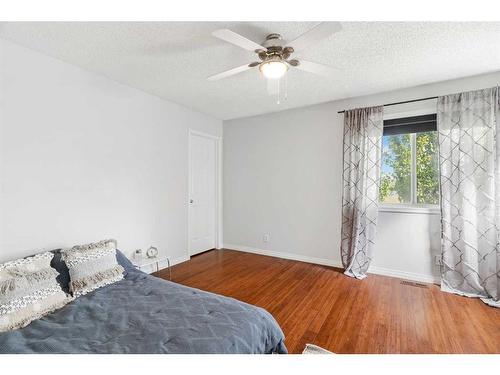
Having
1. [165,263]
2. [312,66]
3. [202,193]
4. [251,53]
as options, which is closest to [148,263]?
[165,263]

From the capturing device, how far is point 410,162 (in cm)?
315

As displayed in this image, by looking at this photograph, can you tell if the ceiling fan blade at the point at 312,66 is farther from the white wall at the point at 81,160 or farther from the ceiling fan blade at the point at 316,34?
the white wall at the point at 81,160

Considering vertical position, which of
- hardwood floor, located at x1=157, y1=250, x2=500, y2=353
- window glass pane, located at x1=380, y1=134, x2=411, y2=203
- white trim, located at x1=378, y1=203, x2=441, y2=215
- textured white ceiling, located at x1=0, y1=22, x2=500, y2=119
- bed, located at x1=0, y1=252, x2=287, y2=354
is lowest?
hardwood floor, located at x1=157, y1=250, x2=500, y2=353

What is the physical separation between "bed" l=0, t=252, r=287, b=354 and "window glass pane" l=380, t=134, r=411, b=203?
2.56m

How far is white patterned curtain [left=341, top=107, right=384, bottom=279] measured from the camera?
10.3 ft

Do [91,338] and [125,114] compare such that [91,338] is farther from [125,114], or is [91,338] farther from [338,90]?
[338,90]

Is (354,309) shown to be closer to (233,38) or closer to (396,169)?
(396,169)

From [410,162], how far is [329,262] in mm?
1749

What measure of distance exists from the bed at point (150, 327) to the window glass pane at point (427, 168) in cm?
266

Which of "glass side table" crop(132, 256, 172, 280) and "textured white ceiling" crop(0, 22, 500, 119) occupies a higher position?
"textured white ceiling" crop(0, 22, 500, 119)

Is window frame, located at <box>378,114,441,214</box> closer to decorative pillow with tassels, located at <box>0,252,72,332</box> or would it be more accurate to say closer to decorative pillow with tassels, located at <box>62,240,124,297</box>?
decorative pillow with tassels, located at <box>62,240,124,297</box>

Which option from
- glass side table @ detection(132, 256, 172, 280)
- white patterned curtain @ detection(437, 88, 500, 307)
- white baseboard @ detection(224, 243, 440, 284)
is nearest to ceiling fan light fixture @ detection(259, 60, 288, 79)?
white patterned curtain @ detection(437, 88, 500, 307)

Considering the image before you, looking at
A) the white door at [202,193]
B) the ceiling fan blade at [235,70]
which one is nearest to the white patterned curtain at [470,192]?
the ceiling fan blade at [235,70]

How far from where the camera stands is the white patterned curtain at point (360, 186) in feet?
10.3
